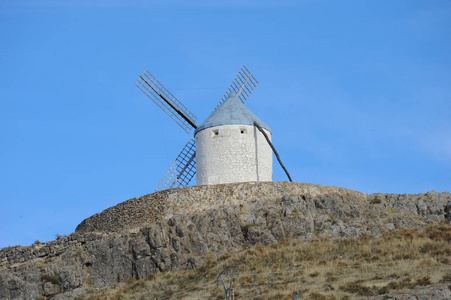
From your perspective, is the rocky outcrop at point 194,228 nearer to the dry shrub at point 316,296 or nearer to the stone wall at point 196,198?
the stone wall at point 196,198

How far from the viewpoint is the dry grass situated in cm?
2728

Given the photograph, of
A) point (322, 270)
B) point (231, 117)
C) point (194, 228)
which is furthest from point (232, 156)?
point (322, 270)

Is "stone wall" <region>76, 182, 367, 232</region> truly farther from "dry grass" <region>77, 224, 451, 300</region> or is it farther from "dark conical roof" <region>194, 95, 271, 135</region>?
"dark conical roof" <region>194, 95, 271, 135</region>

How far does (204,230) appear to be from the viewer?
34.5m

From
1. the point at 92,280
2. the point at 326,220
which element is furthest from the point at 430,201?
the point at 92,280

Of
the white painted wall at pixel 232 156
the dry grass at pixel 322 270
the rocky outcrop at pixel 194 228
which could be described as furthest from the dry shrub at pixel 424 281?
the white painted wall at pixel 232 156

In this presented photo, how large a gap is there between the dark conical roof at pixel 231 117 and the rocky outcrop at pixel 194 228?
4368 millimetres

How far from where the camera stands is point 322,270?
29.7 m

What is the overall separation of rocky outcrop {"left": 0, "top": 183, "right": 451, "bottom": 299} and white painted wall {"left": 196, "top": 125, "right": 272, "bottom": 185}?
1785 mm

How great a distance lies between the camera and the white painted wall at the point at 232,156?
127 feet

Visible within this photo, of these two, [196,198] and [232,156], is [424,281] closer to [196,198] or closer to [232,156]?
[196,198]

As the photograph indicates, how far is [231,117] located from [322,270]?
41.8 feet

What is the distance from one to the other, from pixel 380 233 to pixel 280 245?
4.92m

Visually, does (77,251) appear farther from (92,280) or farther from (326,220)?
(326,220)
